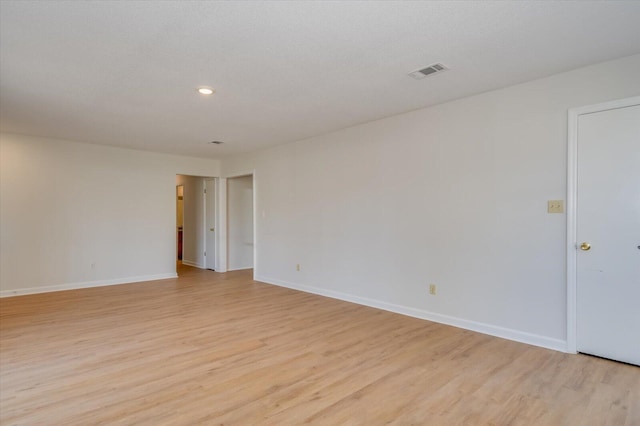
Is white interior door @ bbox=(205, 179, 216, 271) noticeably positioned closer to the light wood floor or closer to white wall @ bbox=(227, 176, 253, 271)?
white wall @ bbox=(227, 176, 253, 271)

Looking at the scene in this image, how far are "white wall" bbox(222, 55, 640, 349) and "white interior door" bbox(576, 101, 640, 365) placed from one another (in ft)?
0.50

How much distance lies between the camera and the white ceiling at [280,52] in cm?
210

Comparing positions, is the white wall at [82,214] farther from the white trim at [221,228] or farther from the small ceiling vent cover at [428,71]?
the small ceiling vent cover at [428,71]

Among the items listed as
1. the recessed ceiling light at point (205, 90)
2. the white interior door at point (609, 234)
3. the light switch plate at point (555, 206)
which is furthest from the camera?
the recessed ceiling light at point (205, 90)

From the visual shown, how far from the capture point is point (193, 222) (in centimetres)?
815

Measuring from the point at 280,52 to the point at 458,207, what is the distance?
2.43 m

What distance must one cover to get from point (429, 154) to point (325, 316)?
229 centimetres

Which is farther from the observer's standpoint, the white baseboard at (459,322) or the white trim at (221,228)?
the white trim at (221,228)

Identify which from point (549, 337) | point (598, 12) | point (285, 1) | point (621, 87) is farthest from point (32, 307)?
point (621, 87)

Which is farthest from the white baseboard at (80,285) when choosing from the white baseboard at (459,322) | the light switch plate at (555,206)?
the light switch plate at (555,206)

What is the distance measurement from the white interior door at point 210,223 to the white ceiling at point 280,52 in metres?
3.41

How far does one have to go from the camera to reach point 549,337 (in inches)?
120

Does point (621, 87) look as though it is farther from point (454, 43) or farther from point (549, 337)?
point (549, 337)

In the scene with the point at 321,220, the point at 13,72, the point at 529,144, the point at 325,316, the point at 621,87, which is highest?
the point at 13,72
